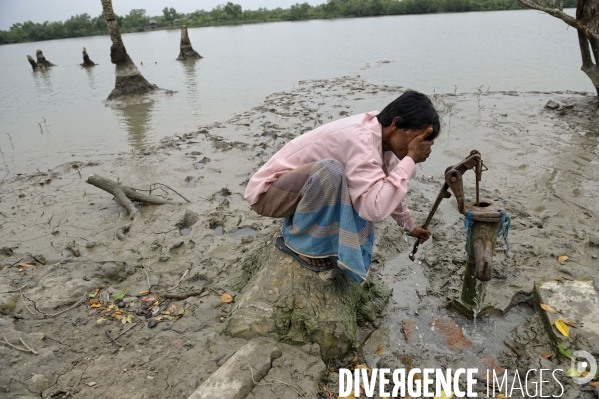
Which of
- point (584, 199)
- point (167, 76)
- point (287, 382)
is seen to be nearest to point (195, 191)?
point (287, 382)

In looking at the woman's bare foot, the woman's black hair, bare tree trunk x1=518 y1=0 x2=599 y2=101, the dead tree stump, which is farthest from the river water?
the woman's black hair

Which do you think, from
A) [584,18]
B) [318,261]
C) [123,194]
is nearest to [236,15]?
[584,18]

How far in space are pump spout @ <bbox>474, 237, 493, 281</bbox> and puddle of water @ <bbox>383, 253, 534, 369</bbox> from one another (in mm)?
524

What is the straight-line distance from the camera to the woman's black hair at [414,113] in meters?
2.12

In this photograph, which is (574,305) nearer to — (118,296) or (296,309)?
(296,309)

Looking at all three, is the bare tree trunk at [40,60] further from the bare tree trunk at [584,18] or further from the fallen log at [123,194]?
the bare tree trunk at [584,18]

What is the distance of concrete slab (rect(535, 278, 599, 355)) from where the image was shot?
7.53ft

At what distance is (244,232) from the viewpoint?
404 cm

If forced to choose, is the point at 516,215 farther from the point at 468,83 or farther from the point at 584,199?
the point at 468,83

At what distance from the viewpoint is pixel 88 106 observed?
1173 centimetres

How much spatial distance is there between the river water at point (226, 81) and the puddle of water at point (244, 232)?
4.13 m

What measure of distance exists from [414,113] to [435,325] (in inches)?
58.1

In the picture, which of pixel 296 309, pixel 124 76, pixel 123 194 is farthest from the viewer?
pixel 124 76

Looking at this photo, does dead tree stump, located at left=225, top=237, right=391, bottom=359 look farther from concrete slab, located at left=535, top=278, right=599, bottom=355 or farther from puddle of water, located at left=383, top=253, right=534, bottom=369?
concrete slab, located at left=535, top=278, right=599, bottom=355
